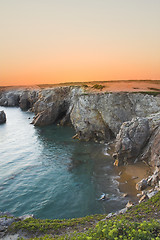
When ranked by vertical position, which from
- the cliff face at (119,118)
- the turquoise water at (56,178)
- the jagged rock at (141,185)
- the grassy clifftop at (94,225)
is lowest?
the turquoise water at (56,178)

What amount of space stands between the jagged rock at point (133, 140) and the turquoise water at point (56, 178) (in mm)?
3278

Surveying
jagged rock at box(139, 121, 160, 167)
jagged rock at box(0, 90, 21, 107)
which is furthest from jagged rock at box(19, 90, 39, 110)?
jagged rock at box(139, 121, 160, 167)

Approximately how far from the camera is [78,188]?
27.6 meters

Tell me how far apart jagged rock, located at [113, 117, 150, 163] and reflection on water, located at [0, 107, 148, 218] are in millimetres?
3419

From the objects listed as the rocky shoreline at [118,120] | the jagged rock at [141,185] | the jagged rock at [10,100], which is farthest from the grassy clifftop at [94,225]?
the jagged rock at [10,100]

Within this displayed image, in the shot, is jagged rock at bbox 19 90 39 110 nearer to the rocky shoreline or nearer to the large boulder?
the rocky shoreline

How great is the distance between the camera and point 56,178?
31000 millimetres

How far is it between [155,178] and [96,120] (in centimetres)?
2668

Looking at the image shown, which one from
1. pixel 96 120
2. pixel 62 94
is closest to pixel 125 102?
pixel 96 120

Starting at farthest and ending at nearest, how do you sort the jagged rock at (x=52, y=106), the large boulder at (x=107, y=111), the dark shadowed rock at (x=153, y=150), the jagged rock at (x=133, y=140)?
1. the jagged rock at (x=52, y=106)
2. the large boulder at (x=107, y=111)
3. the jagged rock at (x=133, y=140)
4. the dark shadowed rock at (x=153, y=150)

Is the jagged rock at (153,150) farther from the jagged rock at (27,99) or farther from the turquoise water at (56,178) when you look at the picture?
the jagged rock at (27,99)

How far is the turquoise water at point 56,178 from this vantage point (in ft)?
76.8

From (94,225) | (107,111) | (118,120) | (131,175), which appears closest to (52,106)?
(107,111)

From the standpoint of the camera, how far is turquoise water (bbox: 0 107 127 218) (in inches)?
922
